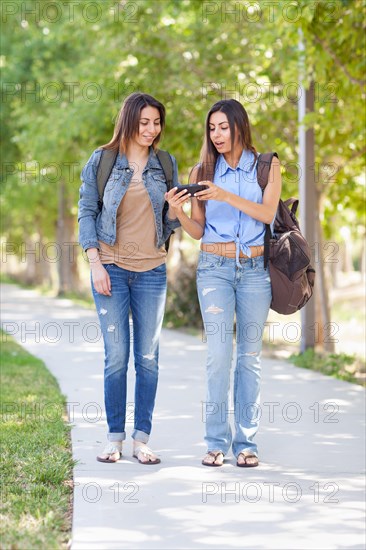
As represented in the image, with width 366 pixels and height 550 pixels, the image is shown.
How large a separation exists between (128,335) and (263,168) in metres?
1.26

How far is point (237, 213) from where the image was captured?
545 cm

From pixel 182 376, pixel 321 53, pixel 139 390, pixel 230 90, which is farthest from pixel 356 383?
pixel 230 90

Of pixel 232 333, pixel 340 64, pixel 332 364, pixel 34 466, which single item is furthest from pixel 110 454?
pixel 340 64

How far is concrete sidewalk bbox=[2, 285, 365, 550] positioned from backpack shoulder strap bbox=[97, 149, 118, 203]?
1.63 meters

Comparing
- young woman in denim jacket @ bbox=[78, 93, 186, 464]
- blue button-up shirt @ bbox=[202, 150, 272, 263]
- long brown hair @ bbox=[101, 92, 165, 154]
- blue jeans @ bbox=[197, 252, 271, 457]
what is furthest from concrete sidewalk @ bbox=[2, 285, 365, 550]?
long brown hair @ bbox=[101, 92, 165, 154]

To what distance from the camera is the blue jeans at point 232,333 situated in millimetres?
5391

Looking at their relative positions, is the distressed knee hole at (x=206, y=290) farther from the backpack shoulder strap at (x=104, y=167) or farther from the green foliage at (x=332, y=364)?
the green foliage at (x=332, y=364)

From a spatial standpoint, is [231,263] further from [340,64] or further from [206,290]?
[340,64]

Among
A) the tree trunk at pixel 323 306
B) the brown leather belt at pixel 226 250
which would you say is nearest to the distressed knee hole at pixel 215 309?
the brown leather belt at pixel 226 250

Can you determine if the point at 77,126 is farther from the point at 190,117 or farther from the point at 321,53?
the point at 321,53

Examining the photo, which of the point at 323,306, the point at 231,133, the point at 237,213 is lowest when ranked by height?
the point at 323,306

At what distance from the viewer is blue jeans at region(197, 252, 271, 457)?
5391 millimetres

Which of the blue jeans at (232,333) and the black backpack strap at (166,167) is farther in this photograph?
the black backpack strap at (166,167)

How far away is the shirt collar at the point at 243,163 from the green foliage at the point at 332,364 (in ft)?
14.1
